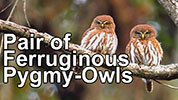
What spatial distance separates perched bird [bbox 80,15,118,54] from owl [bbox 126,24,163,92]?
0.23 metres

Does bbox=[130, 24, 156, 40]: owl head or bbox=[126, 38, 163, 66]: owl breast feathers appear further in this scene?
bbox=[130, 24, 156, 40]: owl head

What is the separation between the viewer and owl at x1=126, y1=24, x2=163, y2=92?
6.04m

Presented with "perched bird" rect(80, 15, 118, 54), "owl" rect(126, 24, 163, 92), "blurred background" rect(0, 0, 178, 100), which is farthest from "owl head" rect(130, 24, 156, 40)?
"blurred background" rect(0, 0, 178, 100)

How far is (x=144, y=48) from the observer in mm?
6188

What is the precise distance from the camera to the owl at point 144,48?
19.8ft

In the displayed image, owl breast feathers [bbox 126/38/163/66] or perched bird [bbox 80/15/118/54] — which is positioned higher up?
perched bird [bbox 80/15/118/54]

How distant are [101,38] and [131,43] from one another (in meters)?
0.37

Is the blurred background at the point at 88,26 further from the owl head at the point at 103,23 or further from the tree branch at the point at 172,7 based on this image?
the tree branch at the point at 172,7

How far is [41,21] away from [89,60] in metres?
5.49

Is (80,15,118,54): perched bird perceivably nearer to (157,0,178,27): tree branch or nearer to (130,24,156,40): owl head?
(130,24,156,40): owl head

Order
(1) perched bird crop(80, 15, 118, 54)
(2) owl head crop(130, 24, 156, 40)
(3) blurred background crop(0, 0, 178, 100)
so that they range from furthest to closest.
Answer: (3) blurred background crop(0, 0, 178, 100)
(2) owl head crop(130, 24, 156, 40)
(1) perched bird crop(80, 15, 118, 54)

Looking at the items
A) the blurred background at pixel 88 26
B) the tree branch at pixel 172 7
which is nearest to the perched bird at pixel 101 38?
the tree branch at pixel 172 7

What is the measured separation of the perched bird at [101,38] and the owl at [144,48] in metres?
0.23

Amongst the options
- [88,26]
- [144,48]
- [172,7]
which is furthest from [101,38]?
[88,26]
